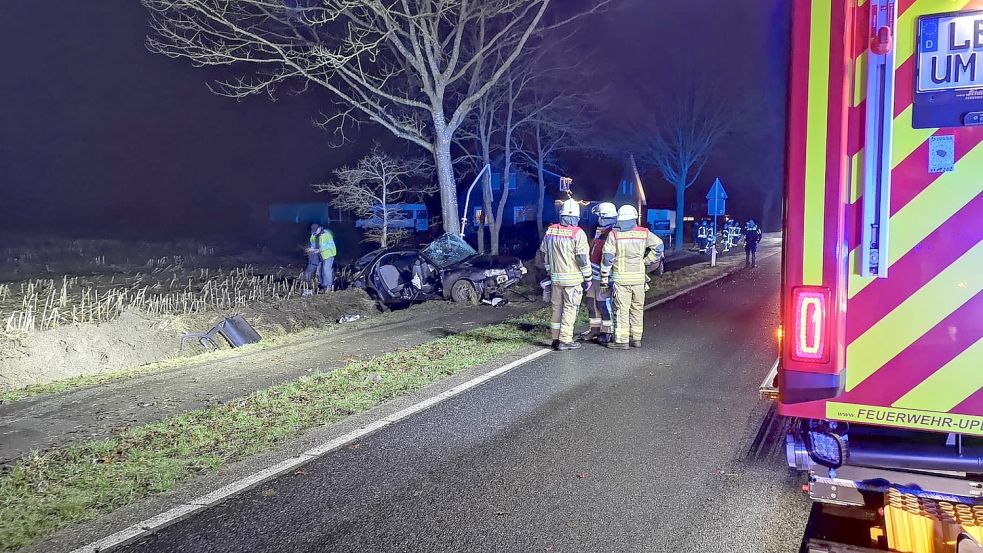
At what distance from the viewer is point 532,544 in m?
3.59

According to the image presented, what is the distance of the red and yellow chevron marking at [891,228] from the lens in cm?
267

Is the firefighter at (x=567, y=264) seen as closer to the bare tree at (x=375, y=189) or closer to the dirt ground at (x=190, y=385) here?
the dirt ground at (x=190, y=385)

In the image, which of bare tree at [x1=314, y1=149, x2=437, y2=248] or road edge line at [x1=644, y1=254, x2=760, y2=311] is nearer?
road edge line at [x1=644, y1=254, x2=760, y2=311]

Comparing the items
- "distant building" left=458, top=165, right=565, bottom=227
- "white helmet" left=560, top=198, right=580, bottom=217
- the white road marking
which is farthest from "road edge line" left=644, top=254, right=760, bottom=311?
"distant building" left=458, top=165, right=565, bottom=227

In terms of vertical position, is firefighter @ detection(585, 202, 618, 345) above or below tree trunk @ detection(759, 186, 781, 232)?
below

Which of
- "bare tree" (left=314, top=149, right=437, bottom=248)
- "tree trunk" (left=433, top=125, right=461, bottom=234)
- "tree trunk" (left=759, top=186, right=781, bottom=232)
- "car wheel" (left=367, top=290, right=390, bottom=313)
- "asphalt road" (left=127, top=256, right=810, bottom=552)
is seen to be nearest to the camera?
"asphalt road" (left=127, top=256, right=810, bottom=552)

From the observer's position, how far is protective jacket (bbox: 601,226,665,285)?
27.8 ft

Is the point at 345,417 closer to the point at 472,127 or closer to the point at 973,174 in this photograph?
the point at 973,174

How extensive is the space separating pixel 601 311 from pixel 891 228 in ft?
21.3

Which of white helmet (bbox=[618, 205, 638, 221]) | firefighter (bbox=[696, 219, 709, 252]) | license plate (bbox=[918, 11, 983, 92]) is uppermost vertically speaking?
license plate (bbox=[918, 11, 983, 92])

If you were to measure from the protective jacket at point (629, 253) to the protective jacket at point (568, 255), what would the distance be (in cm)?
29

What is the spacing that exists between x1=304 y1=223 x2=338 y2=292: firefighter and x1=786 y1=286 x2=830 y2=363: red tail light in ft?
44.8

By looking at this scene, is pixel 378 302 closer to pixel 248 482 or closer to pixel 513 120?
pixel 248 482

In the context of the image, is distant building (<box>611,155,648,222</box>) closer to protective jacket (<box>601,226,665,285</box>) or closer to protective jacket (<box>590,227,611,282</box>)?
protective jacket (<box>590,227,611,282</box>)
